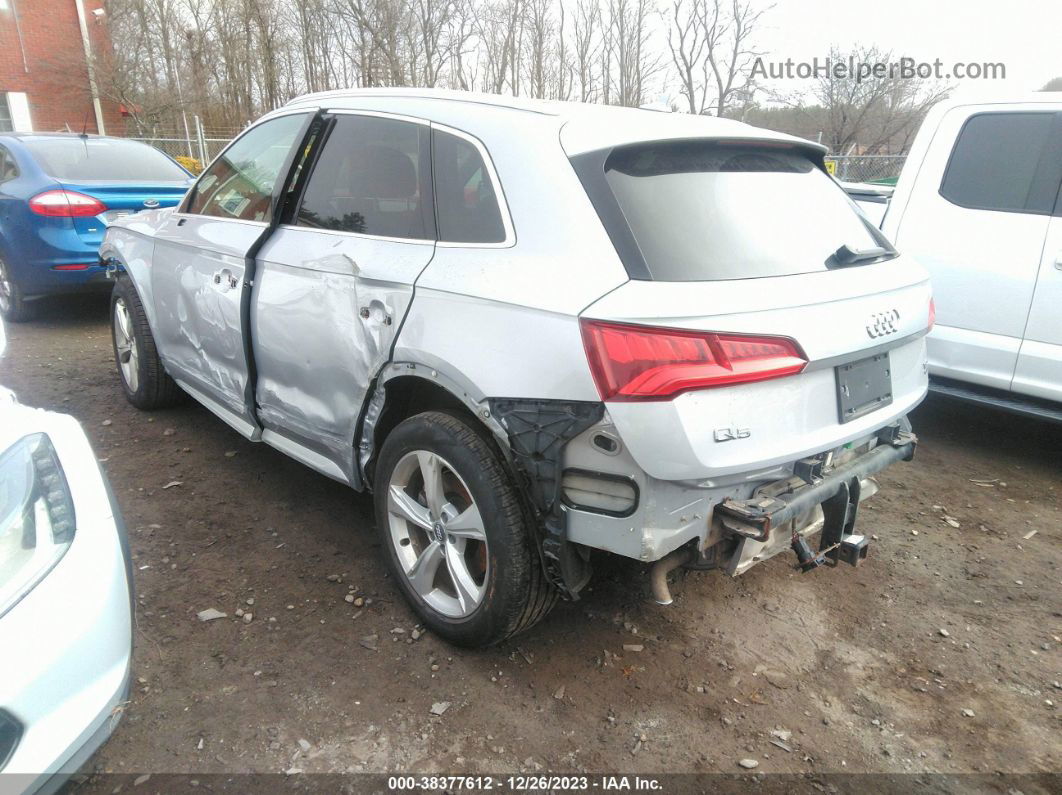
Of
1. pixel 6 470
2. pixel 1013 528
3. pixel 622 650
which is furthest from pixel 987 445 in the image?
pixel 6 470

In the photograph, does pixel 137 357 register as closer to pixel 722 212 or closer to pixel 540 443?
pixel 540 443

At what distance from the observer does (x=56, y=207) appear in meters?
6.21

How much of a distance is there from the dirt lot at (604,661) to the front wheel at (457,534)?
7.5 inches

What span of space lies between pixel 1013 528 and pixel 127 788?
391 cm

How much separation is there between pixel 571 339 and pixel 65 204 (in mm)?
5974

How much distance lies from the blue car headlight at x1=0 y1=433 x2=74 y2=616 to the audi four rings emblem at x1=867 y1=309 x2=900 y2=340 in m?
2.28

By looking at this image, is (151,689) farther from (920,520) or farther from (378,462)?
(920,520)

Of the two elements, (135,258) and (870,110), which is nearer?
(135,258)

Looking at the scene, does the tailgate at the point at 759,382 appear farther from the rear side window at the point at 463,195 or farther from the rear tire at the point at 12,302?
the rear tire at the point at 12,302

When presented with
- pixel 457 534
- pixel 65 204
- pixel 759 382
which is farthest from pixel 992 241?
pixel 65 204

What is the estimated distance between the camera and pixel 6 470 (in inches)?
68.7

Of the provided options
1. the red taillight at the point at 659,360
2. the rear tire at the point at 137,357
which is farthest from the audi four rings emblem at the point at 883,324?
the rear tire at the point at 137,357

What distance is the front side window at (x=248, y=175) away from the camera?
337 cm

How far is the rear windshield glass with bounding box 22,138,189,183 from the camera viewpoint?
21.7 feet
